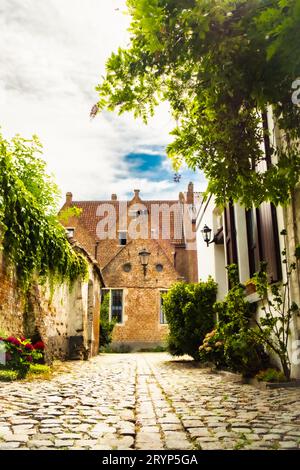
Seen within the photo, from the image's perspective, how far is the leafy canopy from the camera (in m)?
3.01

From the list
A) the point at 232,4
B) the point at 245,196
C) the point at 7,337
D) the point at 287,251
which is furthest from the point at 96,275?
the point at 232,4

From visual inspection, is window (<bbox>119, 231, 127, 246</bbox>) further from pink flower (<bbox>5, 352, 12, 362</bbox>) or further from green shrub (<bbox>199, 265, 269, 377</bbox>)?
pink flower (<bbox>5, 352, 12, 362</bbox>)

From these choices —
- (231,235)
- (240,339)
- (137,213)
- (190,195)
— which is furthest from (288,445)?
(190,195)

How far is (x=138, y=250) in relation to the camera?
29.6m

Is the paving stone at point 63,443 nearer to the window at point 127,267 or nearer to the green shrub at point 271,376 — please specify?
the green shrub at point 271,376

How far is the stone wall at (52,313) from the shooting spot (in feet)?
25.8

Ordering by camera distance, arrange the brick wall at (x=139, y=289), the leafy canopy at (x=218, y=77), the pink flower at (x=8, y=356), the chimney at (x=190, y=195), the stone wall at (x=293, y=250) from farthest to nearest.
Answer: the chimney at (x=190, y=195) < the brick wall at (x=139, y=289) < the pink flower at (x=8, y=356) < the stone wall at (x=293, y=250) < the leafy canopy at (x=218, y=77)

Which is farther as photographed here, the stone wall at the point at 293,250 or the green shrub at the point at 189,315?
the green shrub at the point at 189,315

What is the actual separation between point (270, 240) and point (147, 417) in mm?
4428

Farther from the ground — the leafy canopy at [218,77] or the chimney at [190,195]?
the chimney at [190,195]

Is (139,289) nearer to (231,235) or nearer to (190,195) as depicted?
(190,195)

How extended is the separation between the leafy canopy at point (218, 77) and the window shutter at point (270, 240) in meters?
2.59

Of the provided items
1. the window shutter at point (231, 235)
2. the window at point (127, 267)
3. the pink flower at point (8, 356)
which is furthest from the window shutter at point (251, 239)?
the window at point (127, 267)
